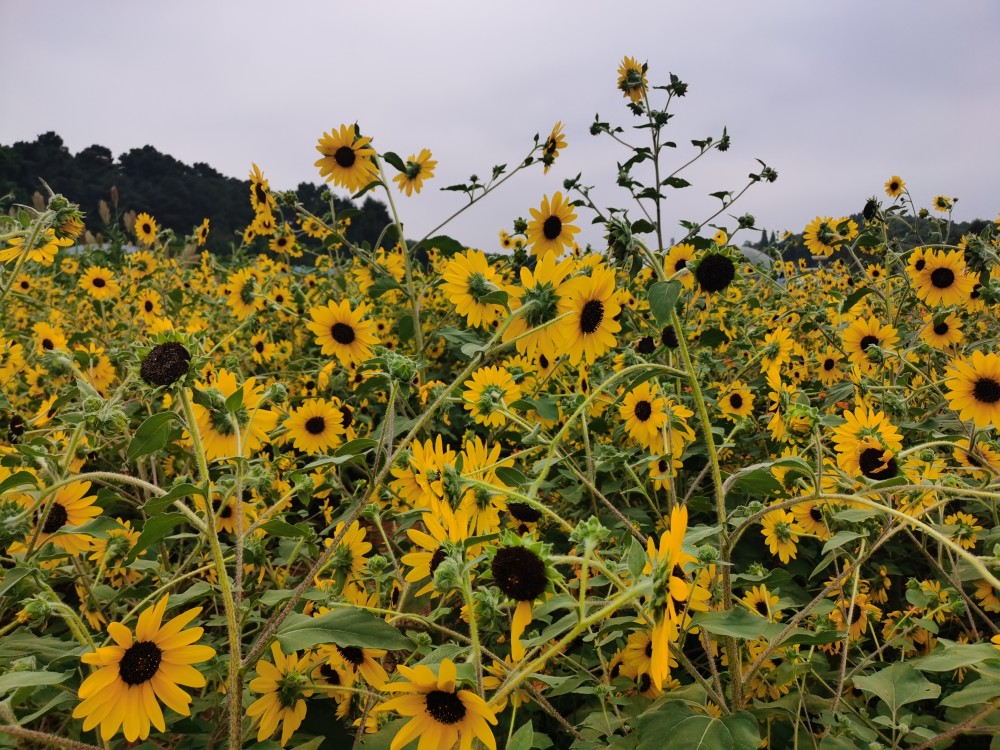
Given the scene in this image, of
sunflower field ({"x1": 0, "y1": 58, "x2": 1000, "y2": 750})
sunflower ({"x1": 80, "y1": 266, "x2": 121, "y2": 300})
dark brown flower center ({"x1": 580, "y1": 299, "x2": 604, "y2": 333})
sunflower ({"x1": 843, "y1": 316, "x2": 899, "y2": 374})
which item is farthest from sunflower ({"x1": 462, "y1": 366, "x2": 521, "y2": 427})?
sunflower ({"x1": 80, "y1": 266, "x2": 121, "y2": 300})

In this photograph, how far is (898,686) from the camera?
1.12 m

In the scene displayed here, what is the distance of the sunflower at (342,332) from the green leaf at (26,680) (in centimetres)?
138

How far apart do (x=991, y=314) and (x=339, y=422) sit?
389 centimetres

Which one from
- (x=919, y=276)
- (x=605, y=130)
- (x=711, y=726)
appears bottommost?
(x=711, y=726)

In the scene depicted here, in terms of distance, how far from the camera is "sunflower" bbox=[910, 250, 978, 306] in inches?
98.0

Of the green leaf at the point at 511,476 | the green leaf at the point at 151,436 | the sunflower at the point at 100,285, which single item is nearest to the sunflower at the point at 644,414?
the green leaf at the point at 511,476

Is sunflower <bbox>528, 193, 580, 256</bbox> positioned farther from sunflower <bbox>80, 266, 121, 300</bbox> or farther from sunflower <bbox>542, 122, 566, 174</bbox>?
sunflower <bbox>80, 266, 121, 300</bbox>

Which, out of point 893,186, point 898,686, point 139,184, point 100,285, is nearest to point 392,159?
point 898,686

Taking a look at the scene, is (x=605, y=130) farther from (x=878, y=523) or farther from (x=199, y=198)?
(x=199, y=198)

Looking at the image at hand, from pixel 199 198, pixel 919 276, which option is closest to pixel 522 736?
pixel 919 276

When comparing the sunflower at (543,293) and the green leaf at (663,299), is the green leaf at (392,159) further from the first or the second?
the green leaf at (663,299)

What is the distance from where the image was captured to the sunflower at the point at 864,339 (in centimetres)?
242

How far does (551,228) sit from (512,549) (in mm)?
1531

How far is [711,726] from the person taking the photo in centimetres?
91
